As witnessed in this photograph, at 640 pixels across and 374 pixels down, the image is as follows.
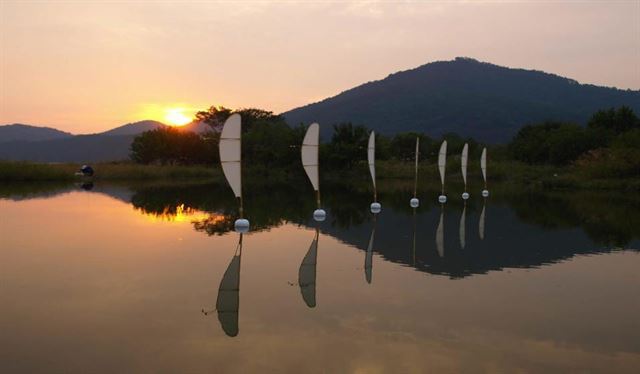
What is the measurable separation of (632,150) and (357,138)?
25.0 m

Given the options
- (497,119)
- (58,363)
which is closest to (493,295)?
(58,363)

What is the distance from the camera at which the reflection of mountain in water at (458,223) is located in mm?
13781

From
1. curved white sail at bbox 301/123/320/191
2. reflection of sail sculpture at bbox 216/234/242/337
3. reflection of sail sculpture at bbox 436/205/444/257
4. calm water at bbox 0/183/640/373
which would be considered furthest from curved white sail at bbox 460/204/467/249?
reflection of sail sculpture at bbox 216/234/242/337

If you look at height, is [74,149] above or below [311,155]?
above

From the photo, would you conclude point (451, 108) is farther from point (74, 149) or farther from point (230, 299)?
point (230, 299)

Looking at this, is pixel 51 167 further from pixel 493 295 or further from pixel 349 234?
pixel 493 295

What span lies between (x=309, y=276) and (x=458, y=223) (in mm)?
10602

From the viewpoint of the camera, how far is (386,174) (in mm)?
57219

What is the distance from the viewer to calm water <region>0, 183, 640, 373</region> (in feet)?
22.2

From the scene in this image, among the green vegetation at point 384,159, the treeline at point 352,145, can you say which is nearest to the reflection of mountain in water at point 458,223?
the green vegetation at point 384,159

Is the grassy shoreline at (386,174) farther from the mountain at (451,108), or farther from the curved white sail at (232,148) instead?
the mountain at (451,108)

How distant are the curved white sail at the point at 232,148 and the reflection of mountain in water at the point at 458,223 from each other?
2.23 m

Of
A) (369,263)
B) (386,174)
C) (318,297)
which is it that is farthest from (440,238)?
(386,174)

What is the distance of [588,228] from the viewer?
19.0 meters
